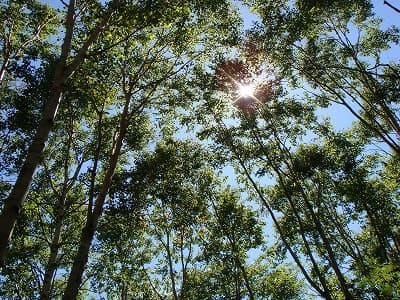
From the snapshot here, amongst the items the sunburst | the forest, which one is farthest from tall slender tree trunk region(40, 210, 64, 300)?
the sunburst

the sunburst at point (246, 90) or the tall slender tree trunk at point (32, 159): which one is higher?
the sunburst at point (246, 90)

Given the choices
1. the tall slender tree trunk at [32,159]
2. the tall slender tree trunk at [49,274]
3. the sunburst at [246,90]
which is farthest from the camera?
the sunburst at [246,90]

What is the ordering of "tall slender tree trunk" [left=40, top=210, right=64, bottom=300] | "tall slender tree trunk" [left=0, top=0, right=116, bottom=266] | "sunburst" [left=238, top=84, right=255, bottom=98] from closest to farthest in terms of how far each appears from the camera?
"tall slender tree trunk" [left=0, top=0, right=116, bottom=266] → "tall slender tree trunk" [left=40, top=210, right=64, bottom=300] → "sunburst" [left=238, top=84, right=255, bottom=98]

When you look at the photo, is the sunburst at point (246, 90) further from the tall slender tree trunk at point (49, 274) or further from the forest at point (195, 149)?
the tall slender tree trunk at point (49, 274)

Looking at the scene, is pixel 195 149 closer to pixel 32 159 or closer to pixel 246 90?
pixel 246 90

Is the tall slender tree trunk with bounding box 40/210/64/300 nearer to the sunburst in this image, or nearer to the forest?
the forest

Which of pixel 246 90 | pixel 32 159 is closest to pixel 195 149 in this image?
pixel 246 90

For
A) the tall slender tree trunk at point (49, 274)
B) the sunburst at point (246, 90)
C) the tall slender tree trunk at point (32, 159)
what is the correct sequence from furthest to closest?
the sunburst at point (246, 90)
the tall slender tree trunk at point (49, 274)
the tall slender tree trunk at point (32, 159)

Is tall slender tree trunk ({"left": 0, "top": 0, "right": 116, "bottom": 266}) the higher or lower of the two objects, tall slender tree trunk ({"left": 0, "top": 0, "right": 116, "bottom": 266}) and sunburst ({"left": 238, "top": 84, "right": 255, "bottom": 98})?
the lower

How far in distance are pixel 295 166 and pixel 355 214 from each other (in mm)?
5721

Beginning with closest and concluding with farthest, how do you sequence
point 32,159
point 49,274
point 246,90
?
point 32,159, point 49,274, point 246,90

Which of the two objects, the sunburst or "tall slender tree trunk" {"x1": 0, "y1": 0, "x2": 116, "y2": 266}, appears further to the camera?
the sunburst

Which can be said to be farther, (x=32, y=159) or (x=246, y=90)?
(x=246, y=90)

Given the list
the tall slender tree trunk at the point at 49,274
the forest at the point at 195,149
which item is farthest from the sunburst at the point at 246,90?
the tall slender tree trunk at the point at 49,274
